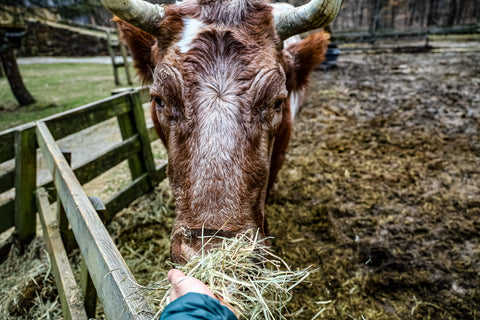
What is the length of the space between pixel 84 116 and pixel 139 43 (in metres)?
1.18

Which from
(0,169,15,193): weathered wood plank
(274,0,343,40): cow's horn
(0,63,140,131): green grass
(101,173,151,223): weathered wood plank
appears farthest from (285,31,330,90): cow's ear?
(0,63,140,131): green grass

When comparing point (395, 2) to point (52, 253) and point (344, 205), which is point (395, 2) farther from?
point (52, 253)

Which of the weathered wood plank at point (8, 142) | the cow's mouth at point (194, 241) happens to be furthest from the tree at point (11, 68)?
the cow's mouth at point (194, 241)

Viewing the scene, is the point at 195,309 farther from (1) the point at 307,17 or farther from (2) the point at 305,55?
(2) the point at 305,55

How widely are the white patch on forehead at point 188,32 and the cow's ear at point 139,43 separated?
86 cm

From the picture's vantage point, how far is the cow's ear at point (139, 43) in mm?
2873

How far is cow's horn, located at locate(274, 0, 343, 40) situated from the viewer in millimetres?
1851

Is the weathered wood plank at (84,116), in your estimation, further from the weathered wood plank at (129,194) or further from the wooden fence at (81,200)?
the weathered wood plank at (129,194)

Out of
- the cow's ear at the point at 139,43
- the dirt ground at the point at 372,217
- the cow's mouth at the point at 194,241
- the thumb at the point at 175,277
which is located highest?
the cow's ear at the point at 139,43

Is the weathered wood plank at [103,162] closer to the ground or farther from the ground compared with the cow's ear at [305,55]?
closer to the ground

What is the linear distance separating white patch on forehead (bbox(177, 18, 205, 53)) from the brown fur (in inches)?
1.2

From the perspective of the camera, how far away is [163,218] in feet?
13.6

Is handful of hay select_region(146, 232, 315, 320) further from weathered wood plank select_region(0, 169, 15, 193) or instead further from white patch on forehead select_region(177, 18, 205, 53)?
weathered wood plank select_region(0, 169, 15, 193)

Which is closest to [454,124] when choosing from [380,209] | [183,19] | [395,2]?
[380,209]
